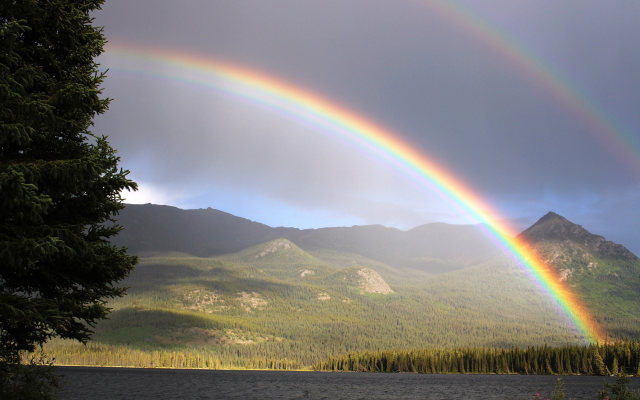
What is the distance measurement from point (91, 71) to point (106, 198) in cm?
661

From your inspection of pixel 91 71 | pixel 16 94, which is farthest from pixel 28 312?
pixel 91 71

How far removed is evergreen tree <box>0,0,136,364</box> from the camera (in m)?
17.5

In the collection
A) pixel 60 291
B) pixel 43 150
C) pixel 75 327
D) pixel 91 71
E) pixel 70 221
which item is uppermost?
pixel 91 71

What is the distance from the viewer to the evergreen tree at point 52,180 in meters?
17.5

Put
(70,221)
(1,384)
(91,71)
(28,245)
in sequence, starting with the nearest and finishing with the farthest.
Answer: (28,245) → (1,384) → (70,221) → (91,71)

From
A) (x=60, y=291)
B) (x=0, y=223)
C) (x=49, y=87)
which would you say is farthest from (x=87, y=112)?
(x=60, y=291)

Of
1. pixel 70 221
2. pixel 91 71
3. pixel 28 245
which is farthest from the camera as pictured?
pixel 91 71

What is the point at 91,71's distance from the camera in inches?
941

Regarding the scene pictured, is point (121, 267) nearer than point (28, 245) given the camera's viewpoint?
No

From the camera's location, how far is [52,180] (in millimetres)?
19594

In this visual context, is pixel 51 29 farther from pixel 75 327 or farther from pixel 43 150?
pixel 75 327

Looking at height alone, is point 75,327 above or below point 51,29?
below

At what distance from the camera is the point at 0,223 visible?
18266 mm

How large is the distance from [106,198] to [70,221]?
1.75 m
